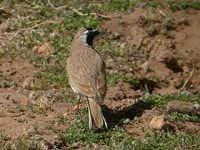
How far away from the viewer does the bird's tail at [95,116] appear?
752 cm

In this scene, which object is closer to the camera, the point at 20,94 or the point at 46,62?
the point at 20,94

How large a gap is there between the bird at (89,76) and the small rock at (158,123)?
1.80 feet

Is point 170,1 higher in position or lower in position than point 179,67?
higher

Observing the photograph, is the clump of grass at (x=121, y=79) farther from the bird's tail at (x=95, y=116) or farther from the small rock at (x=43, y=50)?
the bird's tail at (x=95, y=116)

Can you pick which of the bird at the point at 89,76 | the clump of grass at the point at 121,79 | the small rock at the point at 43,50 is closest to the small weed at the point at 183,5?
the clump of grass at the point at 121,79

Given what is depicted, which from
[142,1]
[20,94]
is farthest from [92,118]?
[142,1]

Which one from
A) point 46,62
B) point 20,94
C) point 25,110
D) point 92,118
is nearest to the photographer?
point 92,118

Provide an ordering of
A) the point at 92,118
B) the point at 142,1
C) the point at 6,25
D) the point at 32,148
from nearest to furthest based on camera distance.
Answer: the point at 32,148
the point at 92,118
the point at 6,25
the point at 142,1

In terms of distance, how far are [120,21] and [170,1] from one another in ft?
4.14

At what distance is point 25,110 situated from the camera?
27.3ft

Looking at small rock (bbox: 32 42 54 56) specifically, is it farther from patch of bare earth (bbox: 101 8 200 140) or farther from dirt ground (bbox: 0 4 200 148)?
patch of bare earth (bbox: 101 8 200 140)

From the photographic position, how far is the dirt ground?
7.96 m

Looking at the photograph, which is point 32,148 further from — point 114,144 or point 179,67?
point 179,67

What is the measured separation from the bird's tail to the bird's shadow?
0.39m
